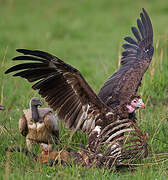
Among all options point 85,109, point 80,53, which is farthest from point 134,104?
point 80,53

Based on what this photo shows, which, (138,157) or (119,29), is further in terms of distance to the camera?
(119,29)

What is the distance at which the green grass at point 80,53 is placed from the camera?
15.3 ft

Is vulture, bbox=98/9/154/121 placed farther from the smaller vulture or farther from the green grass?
the smaller vulture

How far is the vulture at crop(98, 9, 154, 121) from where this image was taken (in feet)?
18.7

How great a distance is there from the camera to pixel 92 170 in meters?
4.53

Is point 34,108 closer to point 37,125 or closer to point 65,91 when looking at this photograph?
point 37,125

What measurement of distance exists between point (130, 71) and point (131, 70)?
0.03 meters

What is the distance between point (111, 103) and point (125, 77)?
0.54 metres

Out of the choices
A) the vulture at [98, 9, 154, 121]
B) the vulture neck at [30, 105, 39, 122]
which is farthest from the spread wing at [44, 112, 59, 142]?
the vulture at [98, 9, 154, 121]

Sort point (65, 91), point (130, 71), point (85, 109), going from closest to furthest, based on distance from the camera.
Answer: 1. point (65, 91)
2. point (85, 109)
3. point (130, 71)

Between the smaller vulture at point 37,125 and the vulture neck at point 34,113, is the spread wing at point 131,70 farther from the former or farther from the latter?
the vulture neck at point 34,113

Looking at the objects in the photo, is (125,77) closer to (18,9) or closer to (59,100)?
(59,100)

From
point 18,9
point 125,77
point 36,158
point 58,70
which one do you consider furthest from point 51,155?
point 18,9

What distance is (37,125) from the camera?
5113 millimetres
